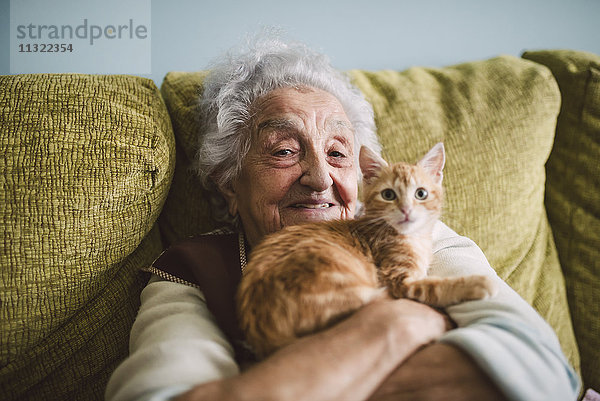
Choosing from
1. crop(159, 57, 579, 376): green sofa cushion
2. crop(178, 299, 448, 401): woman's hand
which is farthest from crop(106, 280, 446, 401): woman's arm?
crop(159, 57, 579, 376): green sofa cushion

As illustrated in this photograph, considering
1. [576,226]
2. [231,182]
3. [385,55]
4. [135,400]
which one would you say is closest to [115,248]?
[231,182]

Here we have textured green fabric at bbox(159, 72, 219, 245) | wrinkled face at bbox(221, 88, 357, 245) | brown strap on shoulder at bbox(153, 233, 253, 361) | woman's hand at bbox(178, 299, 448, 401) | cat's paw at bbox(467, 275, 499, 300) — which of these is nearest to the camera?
woman's hand at bbox(178, 299, 448, 401)

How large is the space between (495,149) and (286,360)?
1209mm

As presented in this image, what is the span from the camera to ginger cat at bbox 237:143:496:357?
74 cm

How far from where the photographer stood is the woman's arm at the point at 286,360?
0.67 m

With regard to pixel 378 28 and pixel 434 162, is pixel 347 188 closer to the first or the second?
pixel 434 162

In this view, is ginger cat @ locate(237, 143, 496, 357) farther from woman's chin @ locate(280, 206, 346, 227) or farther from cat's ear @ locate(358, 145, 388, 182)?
woman's chin @ locate(280, 206, 346, 227)

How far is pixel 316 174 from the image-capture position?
1109mm

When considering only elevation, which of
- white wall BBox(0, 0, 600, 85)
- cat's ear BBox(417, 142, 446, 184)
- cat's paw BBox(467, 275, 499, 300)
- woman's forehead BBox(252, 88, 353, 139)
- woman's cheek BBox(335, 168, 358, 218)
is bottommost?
cat's paw BBox(467, 275, 499, 300)

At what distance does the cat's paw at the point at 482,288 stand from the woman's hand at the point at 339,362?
12 centimetres

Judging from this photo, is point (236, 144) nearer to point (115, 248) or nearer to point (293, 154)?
point (293, 154)

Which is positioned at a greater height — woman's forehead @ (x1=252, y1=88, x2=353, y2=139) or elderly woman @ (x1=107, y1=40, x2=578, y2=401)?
woman's forehead @ (x1=252, y1=88, x2=353, y2=139)

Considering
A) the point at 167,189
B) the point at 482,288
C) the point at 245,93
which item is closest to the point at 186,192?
the point at 167,189

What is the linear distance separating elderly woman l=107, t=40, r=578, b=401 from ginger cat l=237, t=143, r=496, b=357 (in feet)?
0.11
